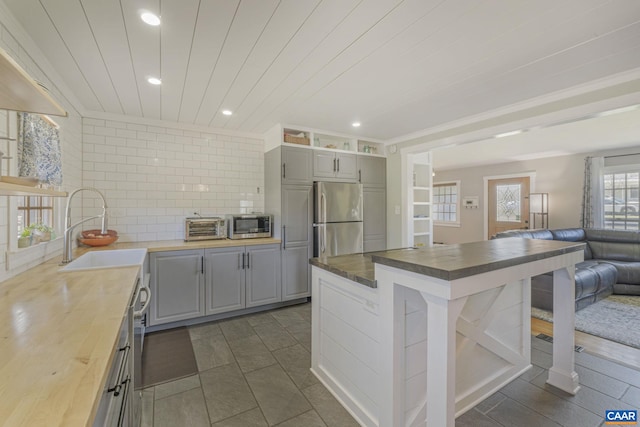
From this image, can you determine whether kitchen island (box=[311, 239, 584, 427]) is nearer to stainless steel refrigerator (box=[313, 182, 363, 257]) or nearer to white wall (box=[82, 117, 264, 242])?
stainless steel refrigerator (box=[313, 182, 363, 257])

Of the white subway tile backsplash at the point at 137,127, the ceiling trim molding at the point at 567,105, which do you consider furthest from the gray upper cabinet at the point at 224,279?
the ceiling trim molding at the point at 567,105

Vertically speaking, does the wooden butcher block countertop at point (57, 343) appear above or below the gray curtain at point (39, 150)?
below

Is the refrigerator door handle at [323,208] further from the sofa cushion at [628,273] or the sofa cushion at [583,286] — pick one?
the sofa cushion at [628,273]

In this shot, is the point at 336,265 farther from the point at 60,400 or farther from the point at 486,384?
the point at 60,400

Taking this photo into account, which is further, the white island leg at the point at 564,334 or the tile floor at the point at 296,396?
the white island leg at the point at 564,334

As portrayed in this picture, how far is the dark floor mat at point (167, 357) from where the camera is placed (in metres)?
2.18

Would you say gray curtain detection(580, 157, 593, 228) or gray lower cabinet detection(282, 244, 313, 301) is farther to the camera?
gray curtain detection(580, 157, 593, 228)

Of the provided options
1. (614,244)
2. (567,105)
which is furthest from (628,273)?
(567,105)

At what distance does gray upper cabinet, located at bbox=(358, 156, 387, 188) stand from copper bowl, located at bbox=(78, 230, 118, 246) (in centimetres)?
316

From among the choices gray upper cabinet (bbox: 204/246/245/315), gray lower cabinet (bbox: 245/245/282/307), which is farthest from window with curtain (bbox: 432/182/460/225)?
gray upper cabinet (bbox: 204/246/245/315)

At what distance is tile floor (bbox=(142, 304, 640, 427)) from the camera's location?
172cm

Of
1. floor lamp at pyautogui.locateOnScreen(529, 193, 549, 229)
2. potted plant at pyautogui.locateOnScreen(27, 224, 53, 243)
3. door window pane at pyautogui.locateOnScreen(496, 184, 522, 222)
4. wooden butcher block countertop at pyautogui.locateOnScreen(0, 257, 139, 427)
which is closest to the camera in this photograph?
wooden butcher block countertop at pyautogui.locateOnScreen(0, 257, 139, 427)

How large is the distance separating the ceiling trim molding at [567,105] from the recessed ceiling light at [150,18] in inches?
125

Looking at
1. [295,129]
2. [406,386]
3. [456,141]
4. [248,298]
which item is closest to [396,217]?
[456,141]
